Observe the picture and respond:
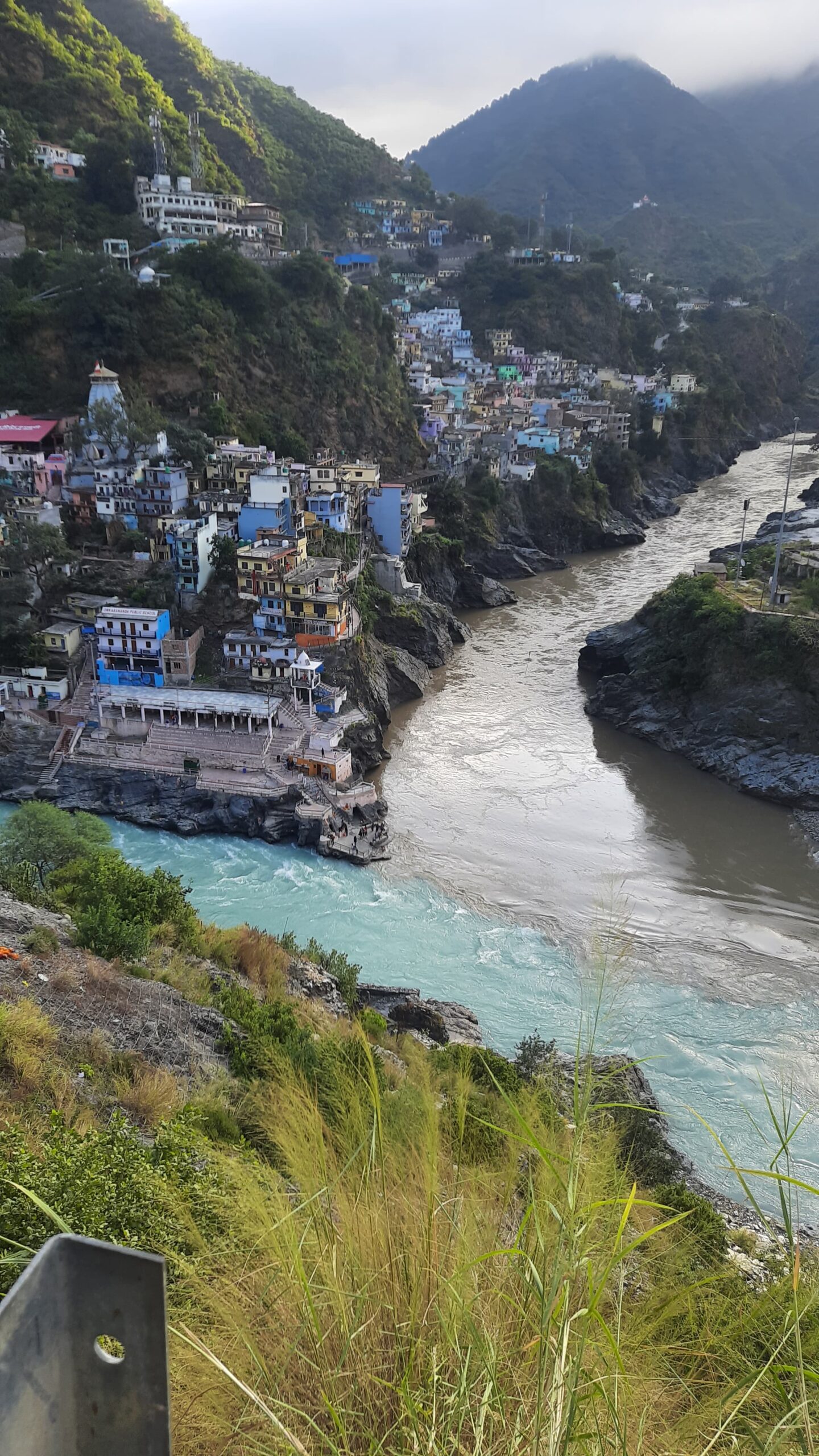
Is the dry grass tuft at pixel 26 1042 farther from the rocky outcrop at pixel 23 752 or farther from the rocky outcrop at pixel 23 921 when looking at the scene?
the rocky outcrop at pixel 23 752

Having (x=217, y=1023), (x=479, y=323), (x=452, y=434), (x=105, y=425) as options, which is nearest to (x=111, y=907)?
(x=217, y=1023)

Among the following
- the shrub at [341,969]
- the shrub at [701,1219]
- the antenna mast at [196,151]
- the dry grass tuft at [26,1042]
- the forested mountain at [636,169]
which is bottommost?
the shrub at [341,969]

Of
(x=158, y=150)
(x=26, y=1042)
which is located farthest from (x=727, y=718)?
(x=158, y=150)

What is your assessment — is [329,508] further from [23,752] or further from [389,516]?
[23,752]

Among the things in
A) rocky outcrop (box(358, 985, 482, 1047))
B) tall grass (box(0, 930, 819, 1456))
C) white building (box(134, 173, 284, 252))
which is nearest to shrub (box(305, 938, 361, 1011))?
rocky outcrop (box(358, 985, 482, 1047))

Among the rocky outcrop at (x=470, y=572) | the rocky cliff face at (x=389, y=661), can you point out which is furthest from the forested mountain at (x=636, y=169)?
the rocky cliff face at (x=389, y=661)

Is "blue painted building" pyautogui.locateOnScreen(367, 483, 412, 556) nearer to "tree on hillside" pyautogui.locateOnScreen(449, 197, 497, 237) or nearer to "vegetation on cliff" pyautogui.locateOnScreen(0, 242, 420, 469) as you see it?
"vegetation on cliff" pyautogui.locateOnScreen(0, 242, 420, 469)
